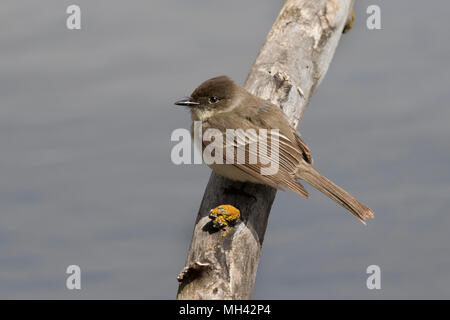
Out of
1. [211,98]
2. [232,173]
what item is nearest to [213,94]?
[211,98]

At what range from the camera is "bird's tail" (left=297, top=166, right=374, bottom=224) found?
6.35 m

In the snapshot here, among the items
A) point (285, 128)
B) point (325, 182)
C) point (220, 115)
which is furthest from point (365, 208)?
point (220, 115)

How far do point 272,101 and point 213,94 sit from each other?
2.44 feet

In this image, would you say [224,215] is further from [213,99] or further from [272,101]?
[272,101]

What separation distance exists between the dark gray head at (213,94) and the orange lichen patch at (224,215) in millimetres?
1589

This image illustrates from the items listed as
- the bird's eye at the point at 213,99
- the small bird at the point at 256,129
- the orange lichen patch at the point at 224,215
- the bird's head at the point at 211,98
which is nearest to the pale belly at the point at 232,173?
the small bird at the point at 256,129

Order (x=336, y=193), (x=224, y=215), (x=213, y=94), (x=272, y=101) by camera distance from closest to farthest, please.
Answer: (x=224, y=215)
(x=336, y=193)
(x=213, y=94)
(x=272, y=101)

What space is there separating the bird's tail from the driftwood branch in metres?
0.42

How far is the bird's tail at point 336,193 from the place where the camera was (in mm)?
6348

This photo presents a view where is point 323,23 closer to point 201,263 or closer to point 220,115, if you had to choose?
point 220,115

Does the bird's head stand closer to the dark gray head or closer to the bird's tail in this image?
the dark gray head

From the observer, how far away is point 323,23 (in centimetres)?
769

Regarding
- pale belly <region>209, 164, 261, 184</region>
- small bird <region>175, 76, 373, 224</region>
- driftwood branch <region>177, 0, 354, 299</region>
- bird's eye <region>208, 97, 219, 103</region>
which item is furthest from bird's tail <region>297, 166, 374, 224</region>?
bird's eye <region>208, 97, 219, 103</region>

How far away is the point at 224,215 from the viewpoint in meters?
5.53
